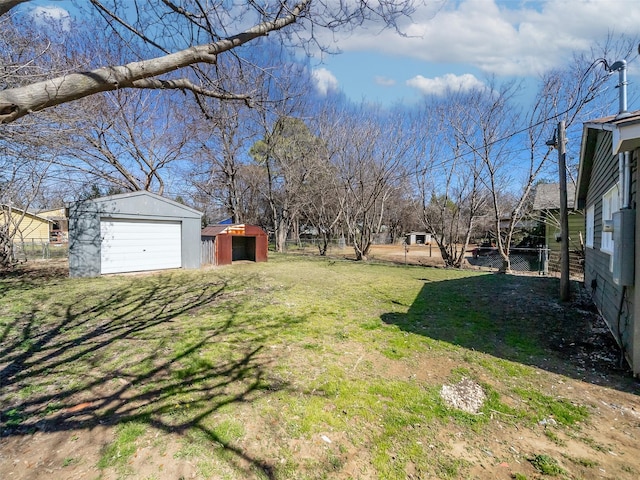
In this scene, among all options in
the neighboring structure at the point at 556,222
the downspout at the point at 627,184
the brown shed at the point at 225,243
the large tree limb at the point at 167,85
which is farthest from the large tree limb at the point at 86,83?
the neighboring structure at the point at 556,222

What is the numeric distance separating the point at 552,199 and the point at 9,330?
1992 cm

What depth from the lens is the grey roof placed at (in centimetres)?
1488

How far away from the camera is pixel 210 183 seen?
763 inches

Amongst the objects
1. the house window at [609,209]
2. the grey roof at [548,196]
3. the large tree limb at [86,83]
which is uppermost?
the grey roof at [548,196]

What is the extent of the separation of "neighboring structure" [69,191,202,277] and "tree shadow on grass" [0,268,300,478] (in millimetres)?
3571

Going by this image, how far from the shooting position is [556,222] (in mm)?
13555

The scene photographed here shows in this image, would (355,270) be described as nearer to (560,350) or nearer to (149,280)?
(149,280)

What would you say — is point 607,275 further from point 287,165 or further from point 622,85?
point 287,165

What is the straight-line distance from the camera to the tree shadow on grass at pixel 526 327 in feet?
11.9

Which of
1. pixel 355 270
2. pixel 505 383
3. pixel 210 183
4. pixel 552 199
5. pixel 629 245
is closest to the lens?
pixel 505 383

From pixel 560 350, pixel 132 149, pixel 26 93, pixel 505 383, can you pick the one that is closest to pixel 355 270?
pixel 560 350

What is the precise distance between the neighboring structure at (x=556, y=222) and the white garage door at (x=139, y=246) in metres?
13.3

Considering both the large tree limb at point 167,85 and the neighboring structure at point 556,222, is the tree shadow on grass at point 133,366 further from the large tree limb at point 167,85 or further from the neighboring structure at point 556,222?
the neighboring structure at point 556,222

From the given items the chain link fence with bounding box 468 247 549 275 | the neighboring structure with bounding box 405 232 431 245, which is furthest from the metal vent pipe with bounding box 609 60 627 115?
the neighboring structure with bounding box 405 232 431 245
